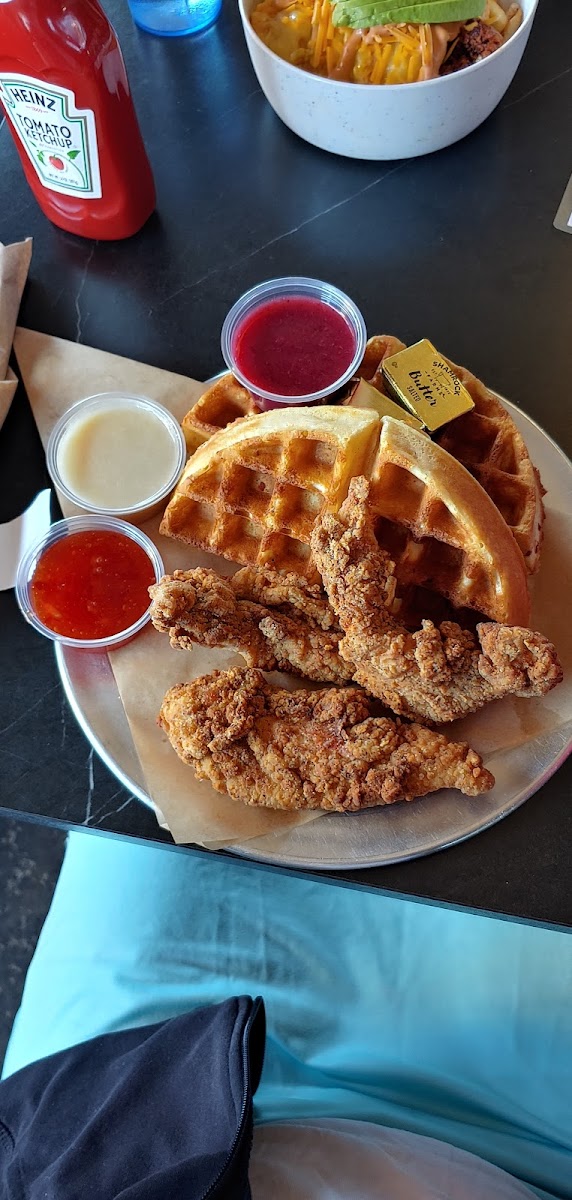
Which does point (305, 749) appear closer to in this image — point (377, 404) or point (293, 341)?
point (377, 404)

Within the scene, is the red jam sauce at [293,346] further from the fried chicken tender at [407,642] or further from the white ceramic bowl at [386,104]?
the white ceramic bowl at [386,104]

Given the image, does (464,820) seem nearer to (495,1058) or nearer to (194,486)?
(495,1058)

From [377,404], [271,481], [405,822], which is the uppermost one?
[377,404]

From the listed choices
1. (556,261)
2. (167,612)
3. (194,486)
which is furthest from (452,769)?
(556,261)

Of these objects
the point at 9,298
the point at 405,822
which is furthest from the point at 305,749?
the point at 9,298

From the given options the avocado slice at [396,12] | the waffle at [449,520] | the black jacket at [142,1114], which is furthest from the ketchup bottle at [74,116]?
the black jacket at [142,1114]

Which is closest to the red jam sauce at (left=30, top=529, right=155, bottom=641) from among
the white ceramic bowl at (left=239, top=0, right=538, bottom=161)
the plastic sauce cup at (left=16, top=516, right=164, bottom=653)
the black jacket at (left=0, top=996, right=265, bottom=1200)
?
the plastic sauce cup at (left=16, top=516, right=164, bottom=653)
